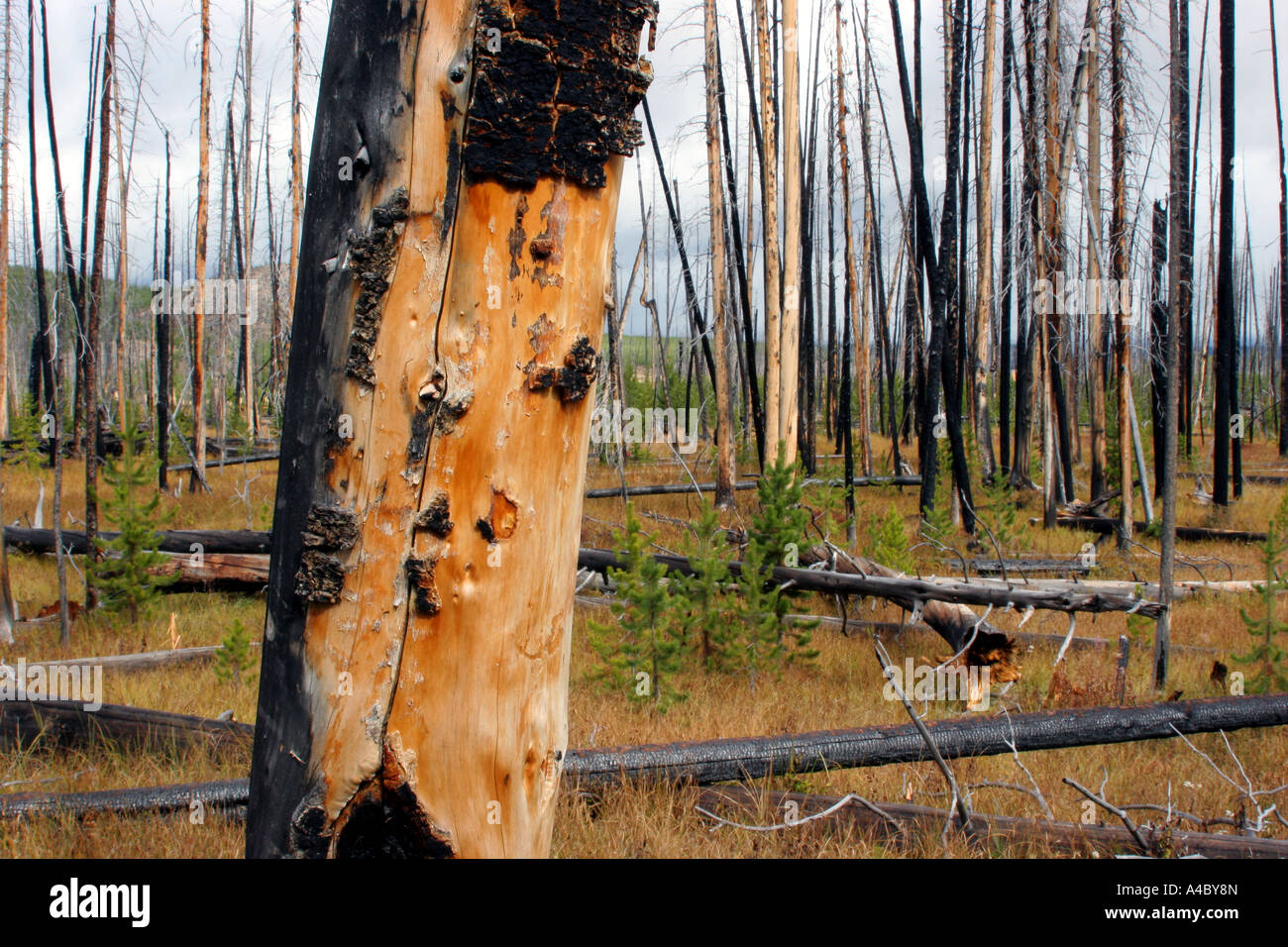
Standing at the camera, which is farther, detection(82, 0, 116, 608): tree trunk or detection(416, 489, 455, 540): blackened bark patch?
detection(82, 0, 116, 608): tree trunk

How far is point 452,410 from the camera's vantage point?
1.39m

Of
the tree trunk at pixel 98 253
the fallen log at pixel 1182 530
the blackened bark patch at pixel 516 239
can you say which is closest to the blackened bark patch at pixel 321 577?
the blackened bark patch at pixel 516 239

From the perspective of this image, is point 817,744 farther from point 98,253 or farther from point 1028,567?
point 1028,567

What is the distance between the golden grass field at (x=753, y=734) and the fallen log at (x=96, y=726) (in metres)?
0.09

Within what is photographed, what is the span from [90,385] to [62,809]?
13.8 ft

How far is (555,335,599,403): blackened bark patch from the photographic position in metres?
1.46

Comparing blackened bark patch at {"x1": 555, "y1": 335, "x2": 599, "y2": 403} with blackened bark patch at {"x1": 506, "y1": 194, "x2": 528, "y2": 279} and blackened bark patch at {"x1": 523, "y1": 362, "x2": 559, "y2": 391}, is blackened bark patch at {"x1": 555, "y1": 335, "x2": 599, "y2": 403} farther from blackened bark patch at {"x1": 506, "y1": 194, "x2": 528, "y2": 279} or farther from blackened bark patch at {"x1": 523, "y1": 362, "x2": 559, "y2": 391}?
blackened bark patch at {"x1": 506, "y1": 194, "x2": 528, "y2": 279}

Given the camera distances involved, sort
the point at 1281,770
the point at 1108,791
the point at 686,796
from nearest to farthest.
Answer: the point at 686,796 → the point at 1108,791 → the point at 1281,770

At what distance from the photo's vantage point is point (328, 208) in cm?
145

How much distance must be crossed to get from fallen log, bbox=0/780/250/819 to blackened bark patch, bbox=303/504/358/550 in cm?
236

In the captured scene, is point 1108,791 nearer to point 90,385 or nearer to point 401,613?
point 401,613

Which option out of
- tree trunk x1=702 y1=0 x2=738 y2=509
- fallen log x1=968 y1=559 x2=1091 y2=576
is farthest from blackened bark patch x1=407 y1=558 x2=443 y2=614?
tree trunk x1=702 y1=0 x2=738 y2=509
